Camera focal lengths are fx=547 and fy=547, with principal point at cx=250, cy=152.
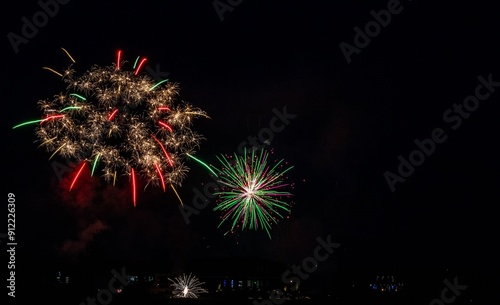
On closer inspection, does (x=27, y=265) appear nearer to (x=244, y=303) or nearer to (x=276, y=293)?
(x=244, y=303)

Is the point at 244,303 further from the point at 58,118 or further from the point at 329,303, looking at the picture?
the point at 58,118

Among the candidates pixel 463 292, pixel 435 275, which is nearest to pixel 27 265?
pixel 463 292

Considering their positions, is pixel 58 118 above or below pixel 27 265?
above

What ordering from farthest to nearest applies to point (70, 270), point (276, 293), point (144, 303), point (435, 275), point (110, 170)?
point (435, 275) < point (70, 270) < point (276, 293) < point (110, 170) < point (144, 303)

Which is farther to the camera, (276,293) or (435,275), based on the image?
(435,275)

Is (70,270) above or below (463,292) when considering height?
above

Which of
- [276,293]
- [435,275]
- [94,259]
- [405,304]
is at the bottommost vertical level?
[405,304]

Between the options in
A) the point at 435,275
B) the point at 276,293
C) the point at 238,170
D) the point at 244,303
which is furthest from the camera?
the point at 435,275

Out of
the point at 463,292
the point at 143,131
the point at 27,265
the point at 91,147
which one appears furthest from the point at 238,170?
the point at 463,292

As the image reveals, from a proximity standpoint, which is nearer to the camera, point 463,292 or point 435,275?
point 463,292
